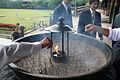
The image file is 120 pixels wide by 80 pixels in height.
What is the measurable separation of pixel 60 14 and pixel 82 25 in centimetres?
70

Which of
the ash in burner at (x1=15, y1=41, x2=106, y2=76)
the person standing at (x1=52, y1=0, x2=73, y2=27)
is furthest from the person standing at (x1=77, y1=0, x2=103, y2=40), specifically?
the ash in burner at (x1=15, y1=41, x2=106, y2=76)

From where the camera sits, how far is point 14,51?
2.29 m

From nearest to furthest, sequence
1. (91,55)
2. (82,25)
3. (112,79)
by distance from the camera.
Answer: (112,79) < (91,55) < (82,25)

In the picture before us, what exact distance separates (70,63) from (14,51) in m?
1.38

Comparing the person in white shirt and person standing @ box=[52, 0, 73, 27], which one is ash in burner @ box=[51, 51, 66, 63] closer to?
the person in white shirt

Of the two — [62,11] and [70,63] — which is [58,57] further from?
[62,11]

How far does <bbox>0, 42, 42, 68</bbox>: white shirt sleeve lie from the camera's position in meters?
2.19

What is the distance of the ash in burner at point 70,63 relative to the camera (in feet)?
10.1

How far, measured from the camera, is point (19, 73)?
2461mm

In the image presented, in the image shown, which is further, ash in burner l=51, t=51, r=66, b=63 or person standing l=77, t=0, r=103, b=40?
person standing l=77, t=0, r=103, b=40

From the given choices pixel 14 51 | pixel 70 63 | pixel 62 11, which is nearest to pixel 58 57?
pixel 70 63

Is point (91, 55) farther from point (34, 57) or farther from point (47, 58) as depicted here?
point (34, 57)

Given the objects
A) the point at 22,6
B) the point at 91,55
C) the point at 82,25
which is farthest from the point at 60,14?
the point at 22,6

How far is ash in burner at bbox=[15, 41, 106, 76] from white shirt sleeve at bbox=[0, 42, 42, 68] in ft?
2.28
